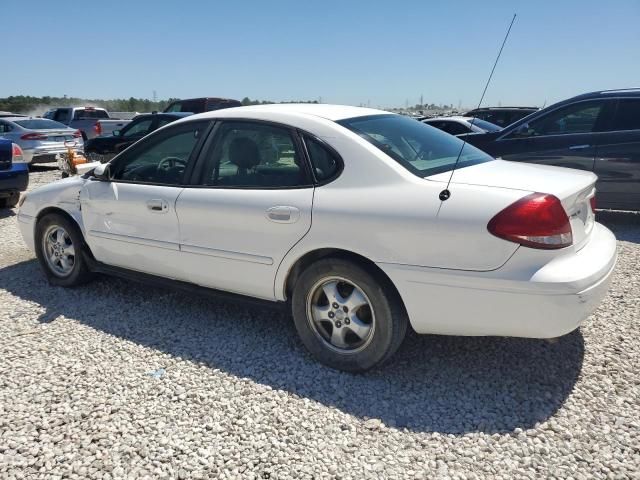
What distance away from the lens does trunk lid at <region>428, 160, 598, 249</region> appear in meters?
2.64

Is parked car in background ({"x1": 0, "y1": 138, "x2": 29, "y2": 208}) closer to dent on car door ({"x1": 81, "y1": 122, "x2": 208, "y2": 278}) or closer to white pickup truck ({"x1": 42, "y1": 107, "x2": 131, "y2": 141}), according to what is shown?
dent on car door ({"x1": 81, "y1": 122, "x2": 208, "y2": 278})

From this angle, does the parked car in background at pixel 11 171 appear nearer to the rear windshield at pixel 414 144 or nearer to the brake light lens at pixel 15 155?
the brake light lens at pixel 15 155

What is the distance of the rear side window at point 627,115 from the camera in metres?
6.32

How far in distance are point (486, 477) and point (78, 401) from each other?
7.22 feet

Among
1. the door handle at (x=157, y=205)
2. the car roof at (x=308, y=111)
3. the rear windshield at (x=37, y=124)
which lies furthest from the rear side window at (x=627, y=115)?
the rear windshield at (x=37, y=124)

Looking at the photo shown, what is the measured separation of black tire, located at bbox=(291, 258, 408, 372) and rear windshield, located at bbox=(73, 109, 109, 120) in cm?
2005

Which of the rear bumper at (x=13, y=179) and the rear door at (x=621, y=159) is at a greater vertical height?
the rear door at (x=621, y=159)

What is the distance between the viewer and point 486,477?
219 cm

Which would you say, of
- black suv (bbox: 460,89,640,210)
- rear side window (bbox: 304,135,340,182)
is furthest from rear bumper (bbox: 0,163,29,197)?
black suv (bbox: 460,89,640,210)

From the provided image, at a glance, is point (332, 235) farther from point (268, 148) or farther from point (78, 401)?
point (78, 401)

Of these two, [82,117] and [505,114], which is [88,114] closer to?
[82,117]

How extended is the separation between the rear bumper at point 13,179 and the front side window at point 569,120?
7558mm

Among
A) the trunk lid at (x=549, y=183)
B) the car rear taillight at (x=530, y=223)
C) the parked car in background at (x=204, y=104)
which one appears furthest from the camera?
the parked car in background at (x=204, y=104)

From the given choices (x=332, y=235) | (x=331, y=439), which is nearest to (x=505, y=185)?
(x=332, y=235)
